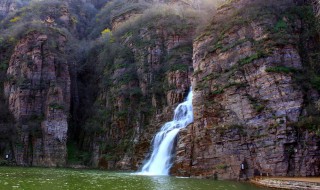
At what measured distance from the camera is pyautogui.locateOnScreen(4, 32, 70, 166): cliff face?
45.8 meters

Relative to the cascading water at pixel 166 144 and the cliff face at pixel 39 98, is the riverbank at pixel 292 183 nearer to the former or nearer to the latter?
the cascading water at pixel 166 144

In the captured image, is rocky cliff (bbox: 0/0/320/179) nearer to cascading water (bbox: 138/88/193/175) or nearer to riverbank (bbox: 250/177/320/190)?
cascading water (bbox: 138/88/193/175)

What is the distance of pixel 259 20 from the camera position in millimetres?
33156

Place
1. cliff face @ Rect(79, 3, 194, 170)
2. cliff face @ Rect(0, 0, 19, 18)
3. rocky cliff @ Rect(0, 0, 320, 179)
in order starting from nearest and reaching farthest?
1. rocky cliff @ Rect(0, 0, 320, 179)
2. cliff face @ Rect(79, 3, 194, 170)
3. cliff face @ Rect(0, 0, 19, 18)

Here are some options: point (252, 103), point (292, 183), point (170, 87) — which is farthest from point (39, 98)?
point (292, 183)

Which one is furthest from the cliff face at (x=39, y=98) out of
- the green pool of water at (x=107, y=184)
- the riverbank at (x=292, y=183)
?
the riverbank at (x=292, y=183)

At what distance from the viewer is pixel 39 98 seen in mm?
50188

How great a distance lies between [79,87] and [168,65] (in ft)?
63.8

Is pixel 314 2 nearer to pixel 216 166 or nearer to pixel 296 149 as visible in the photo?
pixel 296 149

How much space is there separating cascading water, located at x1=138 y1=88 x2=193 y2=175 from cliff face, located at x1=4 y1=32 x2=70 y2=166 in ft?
53.6

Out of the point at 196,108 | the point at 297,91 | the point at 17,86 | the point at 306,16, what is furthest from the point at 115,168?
the point at 306,16

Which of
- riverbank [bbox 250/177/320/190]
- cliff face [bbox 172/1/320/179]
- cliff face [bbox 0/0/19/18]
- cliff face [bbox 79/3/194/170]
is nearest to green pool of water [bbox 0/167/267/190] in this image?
riverbank [bbox 250/177/320/190]

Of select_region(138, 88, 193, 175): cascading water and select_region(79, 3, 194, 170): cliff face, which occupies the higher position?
select_region(79, 3, 194, 170): cliff face

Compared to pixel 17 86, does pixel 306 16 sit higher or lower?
higher
